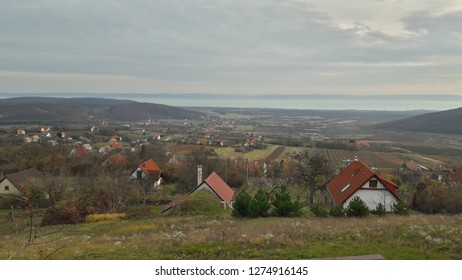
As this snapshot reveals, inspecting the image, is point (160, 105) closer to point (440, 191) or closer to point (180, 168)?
point (180, 168)

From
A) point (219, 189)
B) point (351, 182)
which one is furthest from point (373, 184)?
point (219, 189)

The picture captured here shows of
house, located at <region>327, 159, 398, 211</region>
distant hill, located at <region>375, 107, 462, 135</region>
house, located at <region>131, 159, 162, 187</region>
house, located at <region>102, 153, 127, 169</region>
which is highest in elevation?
distant hill, located at <region>375, 107, 462, 135</region>

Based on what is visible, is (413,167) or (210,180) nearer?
(210,180)

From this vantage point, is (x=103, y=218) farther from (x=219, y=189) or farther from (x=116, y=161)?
(x=116, y=161)

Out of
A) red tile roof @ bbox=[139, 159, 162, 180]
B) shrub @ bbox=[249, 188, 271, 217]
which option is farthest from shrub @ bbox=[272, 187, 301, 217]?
red tile roof @ bbox=[139, 159, 162, 180]

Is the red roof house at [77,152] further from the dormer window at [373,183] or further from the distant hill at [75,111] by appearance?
the dormer window at [373,183]

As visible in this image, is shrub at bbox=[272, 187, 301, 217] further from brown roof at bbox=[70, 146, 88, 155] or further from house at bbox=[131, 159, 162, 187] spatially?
brown roof at bbox=[70, 146, 88, 155]
